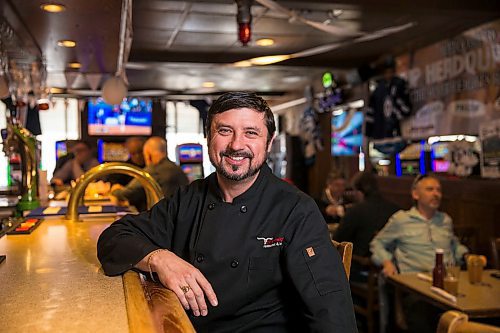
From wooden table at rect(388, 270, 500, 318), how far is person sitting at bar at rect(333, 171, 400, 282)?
4.10ft

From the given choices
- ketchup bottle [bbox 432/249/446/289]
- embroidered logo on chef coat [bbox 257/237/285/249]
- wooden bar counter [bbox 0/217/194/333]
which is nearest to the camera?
wooden bar counter [bbox 0/217/194/333]

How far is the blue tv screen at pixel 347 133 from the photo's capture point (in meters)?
8.70

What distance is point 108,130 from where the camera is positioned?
10523mm

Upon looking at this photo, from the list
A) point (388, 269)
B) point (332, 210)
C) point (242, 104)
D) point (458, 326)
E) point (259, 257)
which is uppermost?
point (242, 104)

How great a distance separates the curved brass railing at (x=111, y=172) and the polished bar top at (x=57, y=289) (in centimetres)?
40

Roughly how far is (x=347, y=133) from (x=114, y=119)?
438 centimetres

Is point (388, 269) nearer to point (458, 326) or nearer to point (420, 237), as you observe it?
point (420, 237)

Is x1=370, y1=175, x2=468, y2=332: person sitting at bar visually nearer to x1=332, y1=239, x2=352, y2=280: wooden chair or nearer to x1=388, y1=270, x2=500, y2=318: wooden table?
x1=388, y1=270, x2=500, y2=318: wooden table

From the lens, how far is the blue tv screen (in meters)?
8.70

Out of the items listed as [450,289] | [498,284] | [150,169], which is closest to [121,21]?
[150,169]

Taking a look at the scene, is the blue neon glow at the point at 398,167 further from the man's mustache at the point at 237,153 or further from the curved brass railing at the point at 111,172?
the man's mustache at the point at 237,153

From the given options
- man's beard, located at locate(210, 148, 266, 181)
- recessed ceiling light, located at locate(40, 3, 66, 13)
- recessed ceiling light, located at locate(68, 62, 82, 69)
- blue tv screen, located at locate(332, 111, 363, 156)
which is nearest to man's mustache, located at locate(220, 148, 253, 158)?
man's beard, located at locate(210, 148, 266, 181)

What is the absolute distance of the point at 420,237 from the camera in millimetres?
4043

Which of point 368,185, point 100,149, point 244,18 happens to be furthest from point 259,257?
point 100,149
